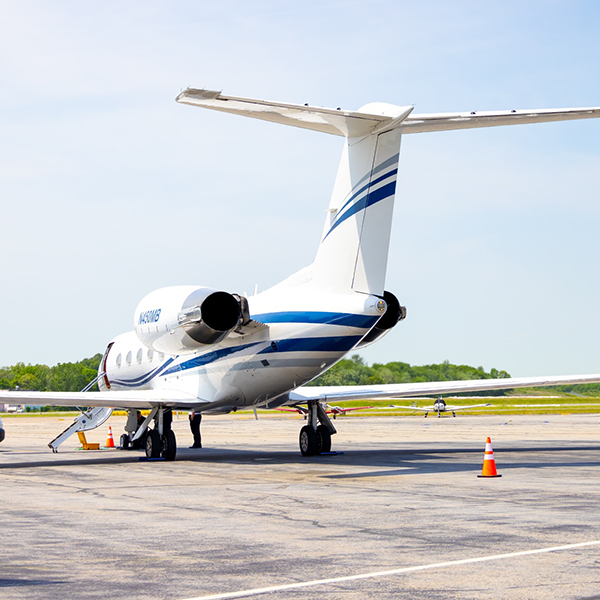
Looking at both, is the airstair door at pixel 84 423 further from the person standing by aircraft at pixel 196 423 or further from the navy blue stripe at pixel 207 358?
the navy blue stripe at pixel 207 358

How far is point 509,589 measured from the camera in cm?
634

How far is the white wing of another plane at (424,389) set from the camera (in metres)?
21.9

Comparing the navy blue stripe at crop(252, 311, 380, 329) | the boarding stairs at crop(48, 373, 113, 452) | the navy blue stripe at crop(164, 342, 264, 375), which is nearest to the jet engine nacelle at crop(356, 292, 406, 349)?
the navy blue stripe at crop(252, 311, 380, 329)

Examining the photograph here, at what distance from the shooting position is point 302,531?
935cm

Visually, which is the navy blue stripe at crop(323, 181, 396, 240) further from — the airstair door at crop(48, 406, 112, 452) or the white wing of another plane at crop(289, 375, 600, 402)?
the airstair door at crop(48, 406, 112, 452)

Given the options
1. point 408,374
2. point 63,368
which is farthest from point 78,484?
point 63,368

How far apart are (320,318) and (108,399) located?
5665mm

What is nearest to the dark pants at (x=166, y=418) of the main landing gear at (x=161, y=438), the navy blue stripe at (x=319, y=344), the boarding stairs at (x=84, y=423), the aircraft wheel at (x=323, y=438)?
the main landing gear at (x=161, y=438)

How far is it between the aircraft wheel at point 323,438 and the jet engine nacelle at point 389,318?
10.1ft

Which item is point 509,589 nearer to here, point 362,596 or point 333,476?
point 362,596

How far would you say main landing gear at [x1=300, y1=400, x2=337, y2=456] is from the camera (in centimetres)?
2139

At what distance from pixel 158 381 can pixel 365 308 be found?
29.4 feet

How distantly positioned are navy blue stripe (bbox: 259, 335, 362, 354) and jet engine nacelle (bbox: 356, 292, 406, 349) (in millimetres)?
1771

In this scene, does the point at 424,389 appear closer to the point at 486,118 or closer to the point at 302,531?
the point at 486,118
